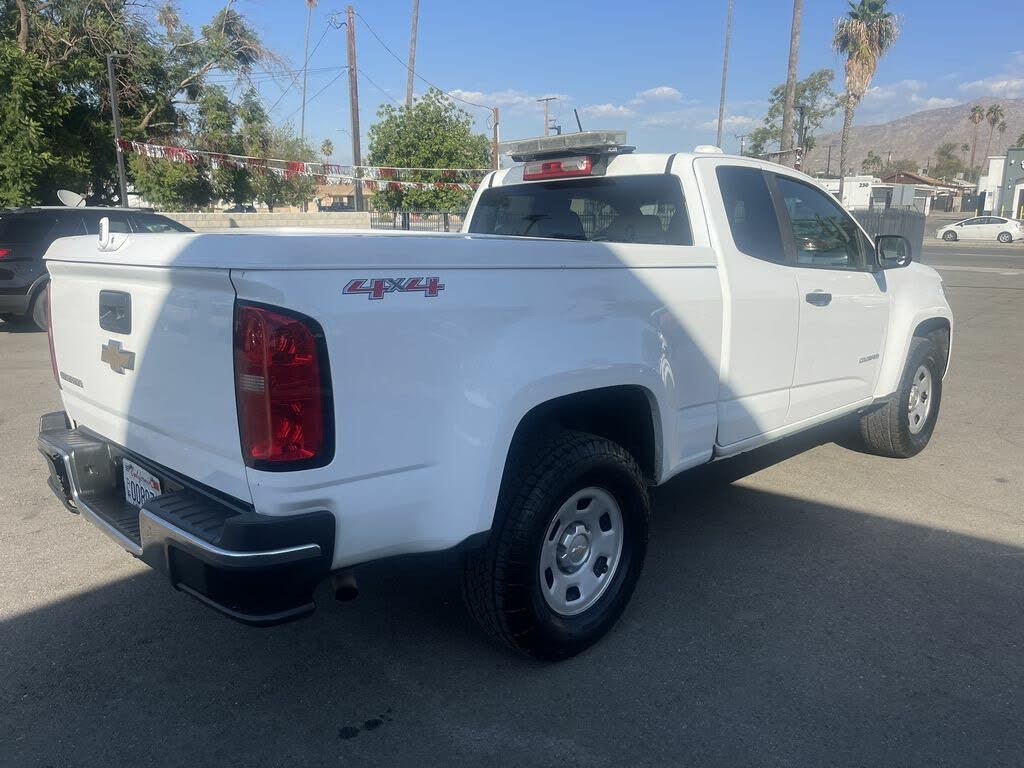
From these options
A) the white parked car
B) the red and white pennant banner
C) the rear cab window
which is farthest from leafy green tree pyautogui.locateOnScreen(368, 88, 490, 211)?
the white parked car

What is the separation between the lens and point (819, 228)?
4453mm

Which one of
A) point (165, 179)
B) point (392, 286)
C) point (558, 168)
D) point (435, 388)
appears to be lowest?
point (435, 388)

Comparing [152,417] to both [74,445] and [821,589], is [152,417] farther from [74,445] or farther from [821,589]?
[821,589]

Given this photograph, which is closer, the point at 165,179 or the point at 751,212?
the point at 751,212

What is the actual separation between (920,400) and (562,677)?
387 cm

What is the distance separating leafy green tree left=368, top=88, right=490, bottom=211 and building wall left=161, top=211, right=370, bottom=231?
1522 mm

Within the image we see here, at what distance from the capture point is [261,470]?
7.45 ft

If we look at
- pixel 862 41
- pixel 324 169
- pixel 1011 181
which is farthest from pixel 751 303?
pixel 1011 181

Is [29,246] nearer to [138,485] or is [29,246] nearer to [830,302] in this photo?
[138,485]

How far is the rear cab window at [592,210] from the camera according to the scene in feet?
12.8

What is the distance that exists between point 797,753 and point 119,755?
2.14 m

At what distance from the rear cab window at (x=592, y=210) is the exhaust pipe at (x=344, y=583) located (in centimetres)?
222

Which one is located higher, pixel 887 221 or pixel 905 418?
pixel 887 221

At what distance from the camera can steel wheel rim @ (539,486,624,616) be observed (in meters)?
3.00
